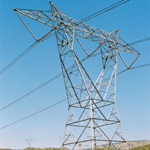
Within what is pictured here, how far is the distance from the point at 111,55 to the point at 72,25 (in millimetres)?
5056

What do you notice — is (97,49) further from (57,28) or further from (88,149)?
(88,149)

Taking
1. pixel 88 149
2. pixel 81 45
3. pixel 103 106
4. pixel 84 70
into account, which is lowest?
pixel 88 149

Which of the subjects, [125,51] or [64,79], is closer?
[64,79]

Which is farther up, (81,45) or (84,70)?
(81,45)

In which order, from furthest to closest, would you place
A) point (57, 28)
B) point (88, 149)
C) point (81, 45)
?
point (81, 45)
point (57, 28)
point (88, 149)

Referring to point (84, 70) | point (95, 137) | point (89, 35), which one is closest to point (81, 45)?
point (89, 35)

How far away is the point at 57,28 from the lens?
18484mm

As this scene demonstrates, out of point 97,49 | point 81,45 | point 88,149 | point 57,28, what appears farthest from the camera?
point 97,49

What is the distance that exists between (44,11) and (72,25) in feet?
8.34

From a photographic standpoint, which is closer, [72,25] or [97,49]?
[72,25]

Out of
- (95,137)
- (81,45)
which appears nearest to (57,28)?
→ (81,45)

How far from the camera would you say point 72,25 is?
61.7 feet

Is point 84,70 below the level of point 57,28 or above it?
below

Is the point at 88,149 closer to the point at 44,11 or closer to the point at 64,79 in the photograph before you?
the point at 64,79
